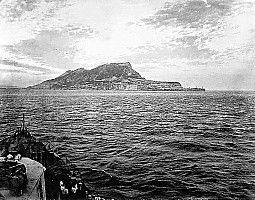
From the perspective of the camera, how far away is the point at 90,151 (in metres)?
7.86

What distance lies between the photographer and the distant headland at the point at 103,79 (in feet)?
23.8

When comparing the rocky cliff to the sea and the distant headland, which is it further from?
the sea

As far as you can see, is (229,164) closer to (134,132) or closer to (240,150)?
(240,150)

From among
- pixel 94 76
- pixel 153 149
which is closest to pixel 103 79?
pixel 94 76

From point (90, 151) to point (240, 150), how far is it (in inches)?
167

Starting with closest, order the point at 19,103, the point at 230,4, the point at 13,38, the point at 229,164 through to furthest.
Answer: the point at 230,4
the point at 229,164
the point at 13,38
the point at 19,103

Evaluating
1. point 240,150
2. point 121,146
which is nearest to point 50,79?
point 121,146

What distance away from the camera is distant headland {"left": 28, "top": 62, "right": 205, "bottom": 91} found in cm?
724

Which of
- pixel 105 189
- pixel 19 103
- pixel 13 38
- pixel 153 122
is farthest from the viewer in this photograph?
pixel 19 103

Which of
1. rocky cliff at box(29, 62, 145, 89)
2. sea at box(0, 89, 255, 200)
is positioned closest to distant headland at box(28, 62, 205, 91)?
rocky cliff at box(29, 62, 145, 89)

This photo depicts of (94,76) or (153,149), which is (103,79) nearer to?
(94,76)

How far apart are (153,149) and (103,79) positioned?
257 centimetres

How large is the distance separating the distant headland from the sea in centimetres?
116

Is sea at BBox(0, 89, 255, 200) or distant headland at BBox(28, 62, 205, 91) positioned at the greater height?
distant headland at BBox(28, 62, 205, 91)
